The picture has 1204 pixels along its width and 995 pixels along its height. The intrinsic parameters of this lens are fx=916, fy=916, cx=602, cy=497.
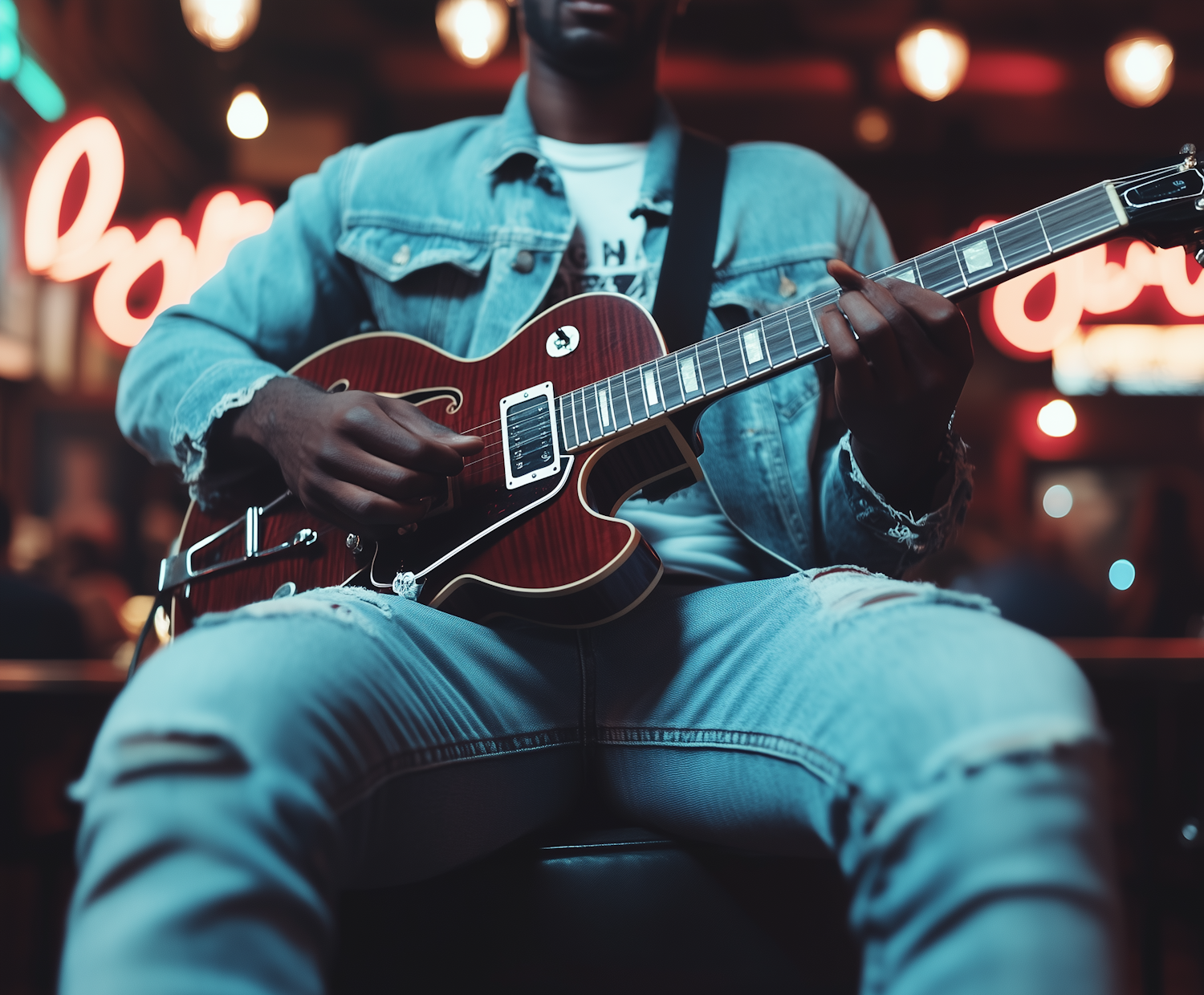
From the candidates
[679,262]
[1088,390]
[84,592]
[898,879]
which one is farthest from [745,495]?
[1088,390]

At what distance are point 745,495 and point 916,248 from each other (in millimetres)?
4733

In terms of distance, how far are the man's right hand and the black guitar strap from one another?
0.30 metres

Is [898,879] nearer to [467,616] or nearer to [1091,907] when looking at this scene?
[1091,907]

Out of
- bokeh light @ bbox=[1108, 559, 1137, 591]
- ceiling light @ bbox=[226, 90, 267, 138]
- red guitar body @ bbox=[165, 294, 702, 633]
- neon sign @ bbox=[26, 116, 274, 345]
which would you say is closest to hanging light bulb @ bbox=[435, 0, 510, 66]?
neon sign @ bbox=[26, 116, 274, 345]

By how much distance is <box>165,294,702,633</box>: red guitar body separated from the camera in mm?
805

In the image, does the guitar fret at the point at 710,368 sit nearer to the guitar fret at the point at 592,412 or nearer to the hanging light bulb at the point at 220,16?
the guitar fret at the point at 592,412

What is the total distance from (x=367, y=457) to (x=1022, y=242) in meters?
0.61

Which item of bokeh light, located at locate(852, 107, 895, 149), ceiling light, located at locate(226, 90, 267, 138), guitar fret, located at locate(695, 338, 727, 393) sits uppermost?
bokeh light, located at locate(852, 107, 895, 149)

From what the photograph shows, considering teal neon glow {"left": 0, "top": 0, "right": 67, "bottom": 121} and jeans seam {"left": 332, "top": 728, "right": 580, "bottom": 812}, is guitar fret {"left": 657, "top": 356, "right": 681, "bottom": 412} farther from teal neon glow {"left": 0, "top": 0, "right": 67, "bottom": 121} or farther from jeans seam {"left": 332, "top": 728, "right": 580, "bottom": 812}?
teal neon glow {"left": 0, "top": 0, "right": 67, "bottom": 121}

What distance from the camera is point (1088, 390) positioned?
5430 millimetres

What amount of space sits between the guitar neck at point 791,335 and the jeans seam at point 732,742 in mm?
261

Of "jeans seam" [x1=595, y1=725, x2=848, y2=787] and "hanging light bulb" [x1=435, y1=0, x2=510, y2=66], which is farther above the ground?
"hanging light bulb" [x1=435, y1=0, x2=510, y2=66]

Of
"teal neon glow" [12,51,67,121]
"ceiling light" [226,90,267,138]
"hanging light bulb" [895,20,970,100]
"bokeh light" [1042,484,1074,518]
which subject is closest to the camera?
"hanging light bulb" [895,20,970,100]

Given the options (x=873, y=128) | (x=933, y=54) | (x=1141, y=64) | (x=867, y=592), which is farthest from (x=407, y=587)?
(x=873, y=128)
